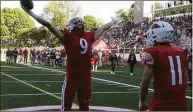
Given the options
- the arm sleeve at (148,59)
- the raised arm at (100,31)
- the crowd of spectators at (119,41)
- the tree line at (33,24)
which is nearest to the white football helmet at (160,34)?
the arm sleeve at (148,59)

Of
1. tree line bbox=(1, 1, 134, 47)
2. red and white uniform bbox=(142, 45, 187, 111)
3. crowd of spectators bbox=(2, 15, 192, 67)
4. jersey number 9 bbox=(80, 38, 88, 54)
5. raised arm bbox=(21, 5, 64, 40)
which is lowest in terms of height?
red and white uniform bbox=(142, 45, 187, 111)

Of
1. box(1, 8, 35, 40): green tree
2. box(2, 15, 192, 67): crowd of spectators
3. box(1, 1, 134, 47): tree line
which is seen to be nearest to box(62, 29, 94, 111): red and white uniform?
box(2, 15, 192, 67): crowd of spectators

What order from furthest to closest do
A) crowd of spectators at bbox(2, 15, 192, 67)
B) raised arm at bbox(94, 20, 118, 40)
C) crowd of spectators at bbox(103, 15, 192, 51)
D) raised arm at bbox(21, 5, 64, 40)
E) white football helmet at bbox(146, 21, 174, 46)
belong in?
crowd of spectators at bbox(103, 15, 192, 51) < crowd of spectators at bbox(2, 15, 192, 67) < raised arm at bbox(94, 20, 118, 40) < raised arm at bbox(21, 5, 64, 40) < white football helmet at bbox(146, 21, 174, 46)

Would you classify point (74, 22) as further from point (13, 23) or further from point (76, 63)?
point (13, 23)

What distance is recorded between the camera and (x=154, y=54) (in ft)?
13.9

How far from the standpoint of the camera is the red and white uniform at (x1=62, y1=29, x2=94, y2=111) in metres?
6.30

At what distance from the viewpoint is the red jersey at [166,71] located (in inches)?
167

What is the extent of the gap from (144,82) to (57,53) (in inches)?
1250

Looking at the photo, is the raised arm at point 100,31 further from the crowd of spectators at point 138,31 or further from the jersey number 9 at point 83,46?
the crowd of spectators at point 138,31

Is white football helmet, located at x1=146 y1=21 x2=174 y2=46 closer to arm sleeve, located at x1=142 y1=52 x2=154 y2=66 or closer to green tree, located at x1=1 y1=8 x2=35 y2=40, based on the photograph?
arm sleeve, located at x1=142 y1=52 x2=154 y2=66

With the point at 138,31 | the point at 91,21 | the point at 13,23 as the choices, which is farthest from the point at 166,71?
the point at 91,21

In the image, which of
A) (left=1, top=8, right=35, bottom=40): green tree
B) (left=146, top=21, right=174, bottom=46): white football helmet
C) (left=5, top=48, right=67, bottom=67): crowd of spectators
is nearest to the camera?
(left=146, top=21, right=174, bottom=46): white football helmet

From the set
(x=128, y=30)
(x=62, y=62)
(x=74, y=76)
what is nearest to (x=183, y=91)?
(x=74, y=76)

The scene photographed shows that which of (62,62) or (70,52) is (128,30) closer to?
(62,62)
